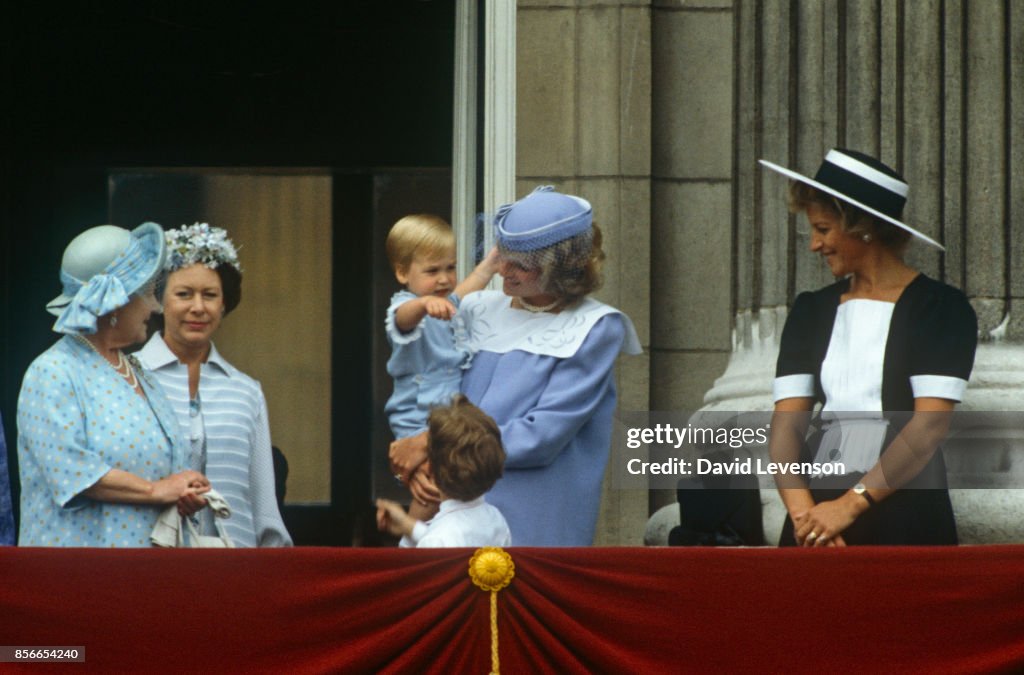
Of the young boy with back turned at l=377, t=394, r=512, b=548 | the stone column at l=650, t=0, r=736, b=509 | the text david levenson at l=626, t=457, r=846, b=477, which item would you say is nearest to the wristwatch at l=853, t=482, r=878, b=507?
the text david levenson at l=626, t=457, r=846, b=477

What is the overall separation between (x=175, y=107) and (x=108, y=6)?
22.5 inches

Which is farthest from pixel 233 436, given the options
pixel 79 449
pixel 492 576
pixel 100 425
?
pixel 492 576

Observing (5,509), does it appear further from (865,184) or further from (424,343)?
(865,184)

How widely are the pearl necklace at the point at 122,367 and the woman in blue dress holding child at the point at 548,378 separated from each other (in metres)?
0.86

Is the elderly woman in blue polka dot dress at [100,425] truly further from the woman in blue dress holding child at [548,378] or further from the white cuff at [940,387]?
the white cuff at [940,387]

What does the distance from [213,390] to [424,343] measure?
0.76 meters

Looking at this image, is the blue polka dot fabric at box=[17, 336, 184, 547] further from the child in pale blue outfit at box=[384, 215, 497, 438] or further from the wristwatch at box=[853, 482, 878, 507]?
the wristwatch at box=[853, 482, 878, 507]

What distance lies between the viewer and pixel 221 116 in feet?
31.7

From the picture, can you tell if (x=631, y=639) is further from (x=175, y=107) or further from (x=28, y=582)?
(x=175, y=107)

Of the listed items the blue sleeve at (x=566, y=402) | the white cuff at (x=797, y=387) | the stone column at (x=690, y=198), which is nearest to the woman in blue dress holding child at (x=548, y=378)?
the blue sleeve at (x=566, y=402)

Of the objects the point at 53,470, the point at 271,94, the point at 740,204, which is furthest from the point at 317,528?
the point at 53,470

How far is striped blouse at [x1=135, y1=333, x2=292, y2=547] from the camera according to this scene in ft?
20.4

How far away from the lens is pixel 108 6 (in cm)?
953

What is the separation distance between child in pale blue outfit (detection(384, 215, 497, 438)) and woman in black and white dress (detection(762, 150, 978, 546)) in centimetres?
102
